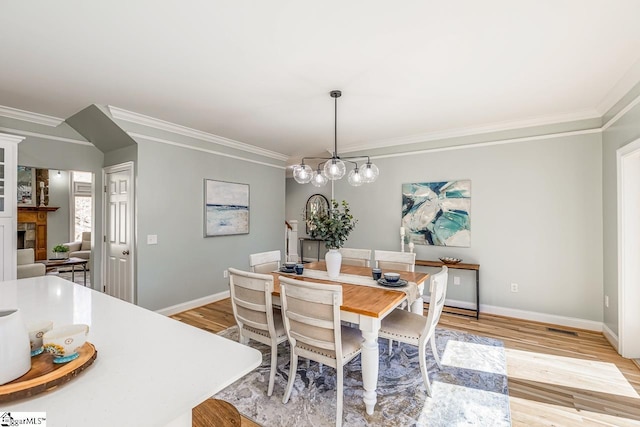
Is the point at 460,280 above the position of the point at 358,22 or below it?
below

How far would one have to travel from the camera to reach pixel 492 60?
2.29 m

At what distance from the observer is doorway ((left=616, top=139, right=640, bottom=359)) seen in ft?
8.96

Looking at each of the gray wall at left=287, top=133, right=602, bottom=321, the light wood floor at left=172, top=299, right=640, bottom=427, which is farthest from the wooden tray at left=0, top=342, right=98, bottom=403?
the gray wall at left=287, top=133, right=602, bottom=321

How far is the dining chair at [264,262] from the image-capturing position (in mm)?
3070

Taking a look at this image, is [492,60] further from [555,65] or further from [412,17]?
Answer: [412,17]

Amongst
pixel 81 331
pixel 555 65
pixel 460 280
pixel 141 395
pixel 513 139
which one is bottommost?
pixel 460 280

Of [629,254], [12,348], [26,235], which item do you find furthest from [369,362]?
[26,235]

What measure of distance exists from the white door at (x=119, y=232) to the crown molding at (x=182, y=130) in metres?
0.56

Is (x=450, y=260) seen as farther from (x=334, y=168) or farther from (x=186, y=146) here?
(x=186, y=146)

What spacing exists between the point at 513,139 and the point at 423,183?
1.22 meters

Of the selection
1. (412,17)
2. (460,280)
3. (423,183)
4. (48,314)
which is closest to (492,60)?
(412,17)

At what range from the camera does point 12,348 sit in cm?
76

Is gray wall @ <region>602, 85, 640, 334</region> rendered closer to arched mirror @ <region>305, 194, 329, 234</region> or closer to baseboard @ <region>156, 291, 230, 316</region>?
baseboard @ <region>156, 291, 230, 316</region>

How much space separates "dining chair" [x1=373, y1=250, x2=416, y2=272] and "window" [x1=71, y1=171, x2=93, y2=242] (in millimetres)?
8136
